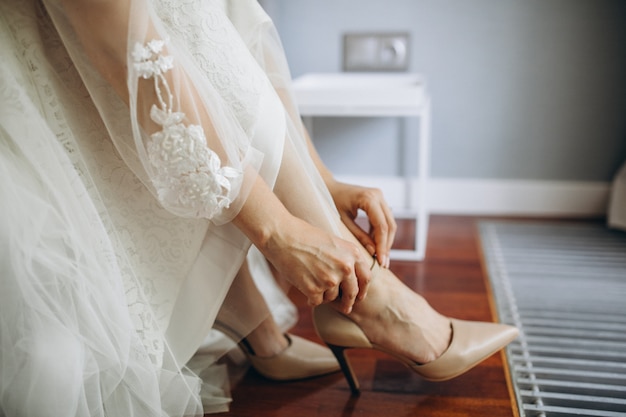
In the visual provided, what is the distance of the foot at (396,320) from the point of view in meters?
0.82

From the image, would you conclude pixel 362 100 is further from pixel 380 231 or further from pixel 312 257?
pixel 312 257

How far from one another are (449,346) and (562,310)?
0.51 metres

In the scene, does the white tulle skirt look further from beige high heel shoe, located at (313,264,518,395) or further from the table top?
the table top

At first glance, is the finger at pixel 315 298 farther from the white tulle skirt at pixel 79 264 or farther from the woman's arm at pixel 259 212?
the white tulle skirt at pixel 79 264

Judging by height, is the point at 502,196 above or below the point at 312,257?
below

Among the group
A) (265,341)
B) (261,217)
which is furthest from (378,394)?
(261,217)

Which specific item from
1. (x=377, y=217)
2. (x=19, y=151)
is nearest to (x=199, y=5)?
(x=19, y=151)

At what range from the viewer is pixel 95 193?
0.70 meters

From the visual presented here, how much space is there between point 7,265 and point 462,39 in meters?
1.67

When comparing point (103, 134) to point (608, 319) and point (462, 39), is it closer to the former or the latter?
point (608, 319)

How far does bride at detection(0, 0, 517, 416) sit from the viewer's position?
2.05ft

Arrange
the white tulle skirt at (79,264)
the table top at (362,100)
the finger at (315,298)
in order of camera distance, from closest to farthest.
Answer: the white tulle skirt at (79,264)
the finger at (315,298)
the table top at (362,100)

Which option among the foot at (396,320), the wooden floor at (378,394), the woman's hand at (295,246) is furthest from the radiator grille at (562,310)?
the woman's hand at (295,246)

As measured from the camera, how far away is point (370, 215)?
0.86m
